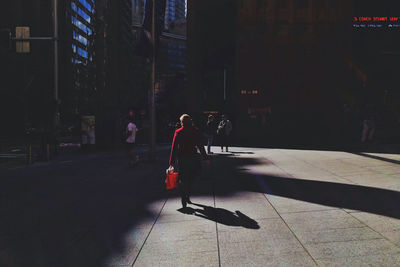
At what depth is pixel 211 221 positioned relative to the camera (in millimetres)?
5008

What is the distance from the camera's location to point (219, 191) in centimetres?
723

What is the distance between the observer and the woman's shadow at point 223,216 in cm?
484

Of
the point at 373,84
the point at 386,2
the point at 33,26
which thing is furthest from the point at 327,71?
the point at 33,26

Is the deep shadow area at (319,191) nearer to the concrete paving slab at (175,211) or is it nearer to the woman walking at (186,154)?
the concrete paving slab at (175,211)

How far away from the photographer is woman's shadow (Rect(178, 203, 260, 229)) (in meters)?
4.84

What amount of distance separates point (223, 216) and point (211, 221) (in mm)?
317

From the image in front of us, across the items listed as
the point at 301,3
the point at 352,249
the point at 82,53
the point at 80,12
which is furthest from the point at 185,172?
the point at 80,12

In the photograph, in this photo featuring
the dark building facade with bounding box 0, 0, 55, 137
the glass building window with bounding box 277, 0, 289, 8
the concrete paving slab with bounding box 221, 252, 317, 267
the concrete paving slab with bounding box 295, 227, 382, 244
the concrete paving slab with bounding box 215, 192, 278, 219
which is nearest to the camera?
the concrete paving slab with bounding box 221, 252, 317, 267

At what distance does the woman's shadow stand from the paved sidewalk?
0.06 ft

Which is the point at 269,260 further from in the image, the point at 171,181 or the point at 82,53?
the point at 82,53

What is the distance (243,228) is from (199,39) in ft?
121

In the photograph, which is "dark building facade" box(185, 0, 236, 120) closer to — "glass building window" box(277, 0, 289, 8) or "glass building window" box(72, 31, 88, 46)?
"glass building window" box(277, 0, 289, 8)

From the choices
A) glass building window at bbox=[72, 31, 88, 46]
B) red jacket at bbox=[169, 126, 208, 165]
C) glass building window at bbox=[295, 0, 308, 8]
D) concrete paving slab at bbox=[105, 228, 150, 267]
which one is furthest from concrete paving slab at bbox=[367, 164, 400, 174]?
glass building window at bbox=[72, 31, 88, 46]

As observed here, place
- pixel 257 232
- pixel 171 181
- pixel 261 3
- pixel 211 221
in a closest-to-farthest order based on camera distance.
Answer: pixel 257 232 → pixel 211 221 → pixel 171 181 → pixel 261 3
